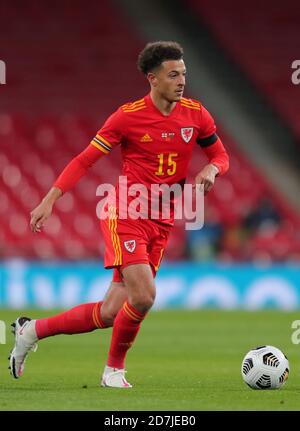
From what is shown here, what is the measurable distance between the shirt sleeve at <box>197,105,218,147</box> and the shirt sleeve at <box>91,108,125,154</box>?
56 centimetres

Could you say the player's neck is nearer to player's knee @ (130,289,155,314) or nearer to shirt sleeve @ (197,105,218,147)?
shirt sleeve @ (197,105,218,147)

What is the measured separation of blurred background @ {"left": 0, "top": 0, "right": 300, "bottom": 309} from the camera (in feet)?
52.9

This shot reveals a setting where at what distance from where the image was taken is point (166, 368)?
336 inches

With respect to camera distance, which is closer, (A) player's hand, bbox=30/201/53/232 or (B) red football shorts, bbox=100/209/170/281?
(A) player's hand, bbox=30/201/53/232

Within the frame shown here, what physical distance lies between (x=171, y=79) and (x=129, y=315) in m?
1.51

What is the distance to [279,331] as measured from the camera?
11.9m

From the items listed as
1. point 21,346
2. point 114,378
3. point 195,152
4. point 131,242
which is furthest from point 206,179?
point 195,152
